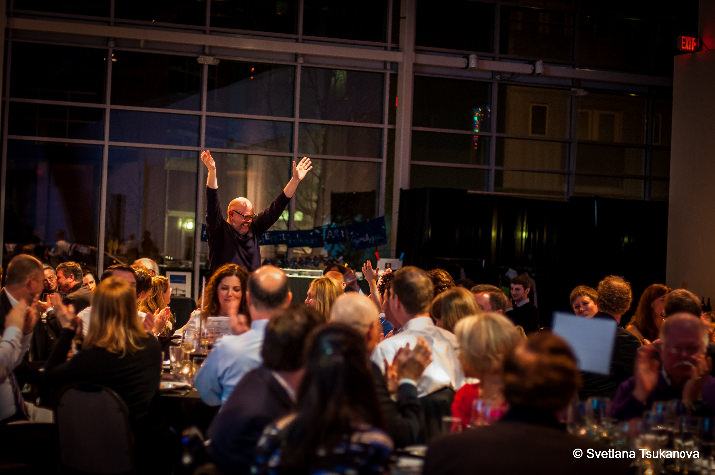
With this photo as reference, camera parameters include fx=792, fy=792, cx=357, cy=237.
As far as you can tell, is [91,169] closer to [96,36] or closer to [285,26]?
[96,36]

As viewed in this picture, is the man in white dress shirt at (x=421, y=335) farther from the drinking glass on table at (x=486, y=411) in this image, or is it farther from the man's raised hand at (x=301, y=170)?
the man's raised hand at (x=301, y=170)

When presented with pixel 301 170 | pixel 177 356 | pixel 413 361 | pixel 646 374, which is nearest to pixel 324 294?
pixel 177 356

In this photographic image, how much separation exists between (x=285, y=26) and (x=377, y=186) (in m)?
2.99

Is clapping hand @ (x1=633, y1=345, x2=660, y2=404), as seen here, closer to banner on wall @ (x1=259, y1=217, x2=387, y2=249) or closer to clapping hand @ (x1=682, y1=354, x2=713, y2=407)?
clapping hand @ (x1=682, y1=354, x2=713, y2=407)

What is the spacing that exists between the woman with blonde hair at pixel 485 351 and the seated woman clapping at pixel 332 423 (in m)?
1.05

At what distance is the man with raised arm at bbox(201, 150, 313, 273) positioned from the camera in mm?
6660

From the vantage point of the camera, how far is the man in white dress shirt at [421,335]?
12.6 feet

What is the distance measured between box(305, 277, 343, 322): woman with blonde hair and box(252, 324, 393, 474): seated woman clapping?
3598mm

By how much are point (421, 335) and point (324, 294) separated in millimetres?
2013

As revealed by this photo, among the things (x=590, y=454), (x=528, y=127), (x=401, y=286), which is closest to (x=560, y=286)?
(x=528, y=127)

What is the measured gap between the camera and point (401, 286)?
427cm

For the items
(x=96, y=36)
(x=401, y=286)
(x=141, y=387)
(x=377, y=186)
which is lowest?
(x=141, y=387)

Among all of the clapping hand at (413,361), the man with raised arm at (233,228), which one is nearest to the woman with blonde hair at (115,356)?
the clapping hand at (413,361)

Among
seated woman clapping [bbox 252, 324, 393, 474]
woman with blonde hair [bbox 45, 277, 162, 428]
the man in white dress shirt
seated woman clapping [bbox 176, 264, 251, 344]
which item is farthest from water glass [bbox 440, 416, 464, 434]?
seated woman clapping [bbox 176, 264, 251, 344]
